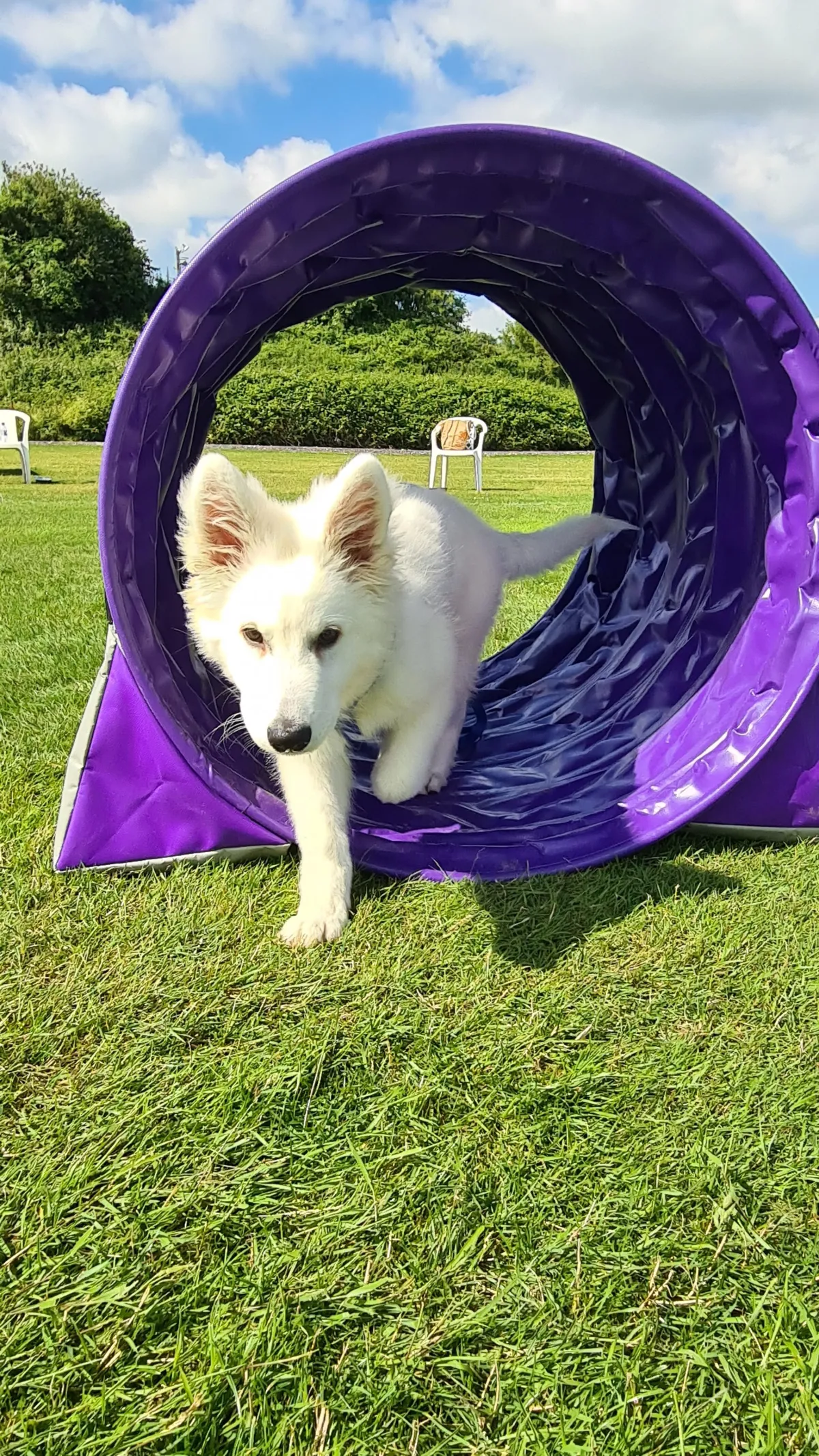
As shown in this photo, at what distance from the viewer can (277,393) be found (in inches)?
882

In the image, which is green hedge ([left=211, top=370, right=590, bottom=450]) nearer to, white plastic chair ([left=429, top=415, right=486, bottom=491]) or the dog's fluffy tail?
white plastic chair ([left=429, top=415, right=486, bottom=491])

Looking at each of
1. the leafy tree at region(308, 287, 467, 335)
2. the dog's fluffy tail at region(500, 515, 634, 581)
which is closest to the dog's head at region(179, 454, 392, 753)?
the dog's fluffy tail at region(500, 515, 634, 581)

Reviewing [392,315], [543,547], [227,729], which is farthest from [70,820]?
[392,315]

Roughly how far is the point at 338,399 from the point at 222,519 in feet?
70.3

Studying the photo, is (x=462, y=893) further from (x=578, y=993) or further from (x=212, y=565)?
(x=212, y=565)

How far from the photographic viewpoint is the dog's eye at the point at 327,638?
2.40 metres

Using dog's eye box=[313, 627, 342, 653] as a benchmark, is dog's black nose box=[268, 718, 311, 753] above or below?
below

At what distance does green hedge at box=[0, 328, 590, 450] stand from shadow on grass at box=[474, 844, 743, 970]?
2047cm

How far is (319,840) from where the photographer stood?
2684 millimetres

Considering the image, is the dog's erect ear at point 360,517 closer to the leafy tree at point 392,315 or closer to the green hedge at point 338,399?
the green hedge at point 338,399

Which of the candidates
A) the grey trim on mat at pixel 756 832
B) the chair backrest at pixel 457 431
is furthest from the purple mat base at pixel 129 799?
the chair backrest at pixel 457 431

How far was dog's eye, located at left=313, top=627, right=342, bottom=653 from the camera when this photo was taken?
2404mm

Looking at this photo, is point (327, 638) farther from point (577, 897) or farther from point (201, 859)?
point (577, 897)

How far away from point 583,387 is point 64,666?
2.78 meters
